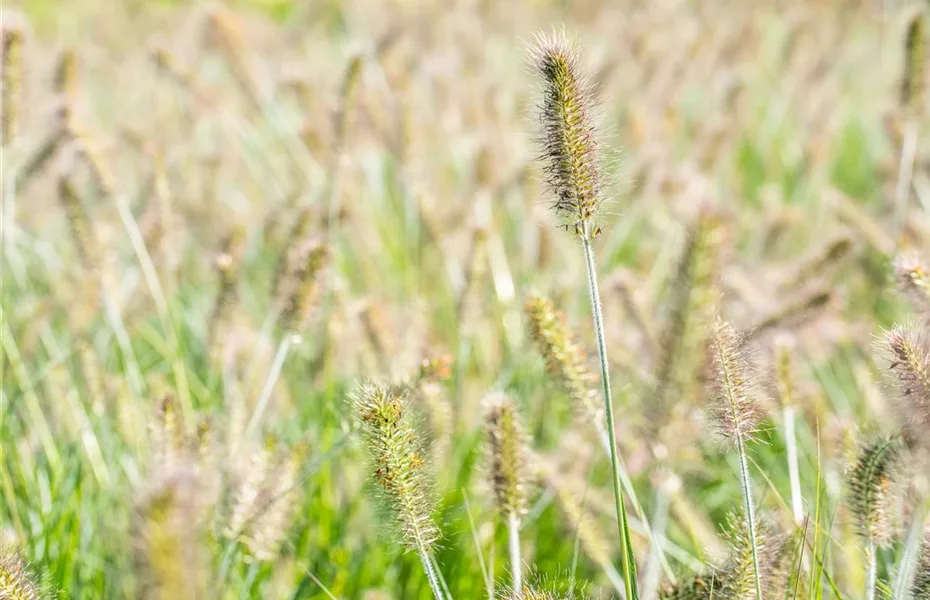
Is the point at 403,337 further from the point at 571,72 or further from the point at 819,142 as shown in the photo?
the point at 819,142

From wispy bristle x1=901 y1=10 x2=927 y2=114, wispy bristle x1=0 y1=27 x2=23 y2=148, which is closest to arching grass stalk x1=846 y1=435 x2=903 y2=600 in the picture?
wispy bristle x1=901 y1=10 x2=927 y2=114

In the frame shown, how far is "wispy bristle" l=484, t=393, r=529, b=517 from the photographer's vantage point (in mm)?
1696

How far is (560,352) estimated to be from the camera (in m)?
1.80

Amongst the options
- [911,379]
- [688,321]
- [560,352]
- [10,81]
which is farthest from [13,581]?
[10,81]

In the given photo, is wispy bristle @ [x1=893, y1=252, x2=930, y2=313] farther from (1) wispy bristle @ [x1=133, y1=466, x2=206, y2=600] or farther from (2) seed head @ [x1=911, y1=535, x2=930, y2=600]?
(1) wispy bristle @ [x1=133, y1=466, x2=206, y2=600]

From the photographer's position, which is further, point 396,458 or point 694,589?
point 694,589

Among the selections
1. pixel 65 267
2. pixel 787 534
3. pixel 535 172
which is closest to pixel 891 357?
pixel 787 534

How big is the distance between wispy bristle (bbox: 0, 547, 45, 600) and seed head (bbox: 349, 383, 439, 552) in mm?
566

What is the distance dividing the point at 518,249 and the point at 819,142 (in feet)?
5.58

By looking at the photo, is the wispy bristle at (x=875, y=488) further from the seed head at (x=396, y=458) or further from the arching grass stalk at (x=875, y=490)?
the seed head at (x=396, y=458)

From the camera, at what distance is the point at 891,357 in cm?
146

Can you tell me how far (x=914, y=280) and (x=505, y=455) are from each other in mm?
850

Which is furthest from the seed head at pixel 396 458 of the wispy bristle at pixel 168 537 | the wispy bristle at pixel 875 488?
the wispy bristle at pixel 875 488

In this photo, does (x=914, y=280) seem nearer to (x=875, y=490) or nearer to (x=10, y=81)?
(x=875, y=490)
